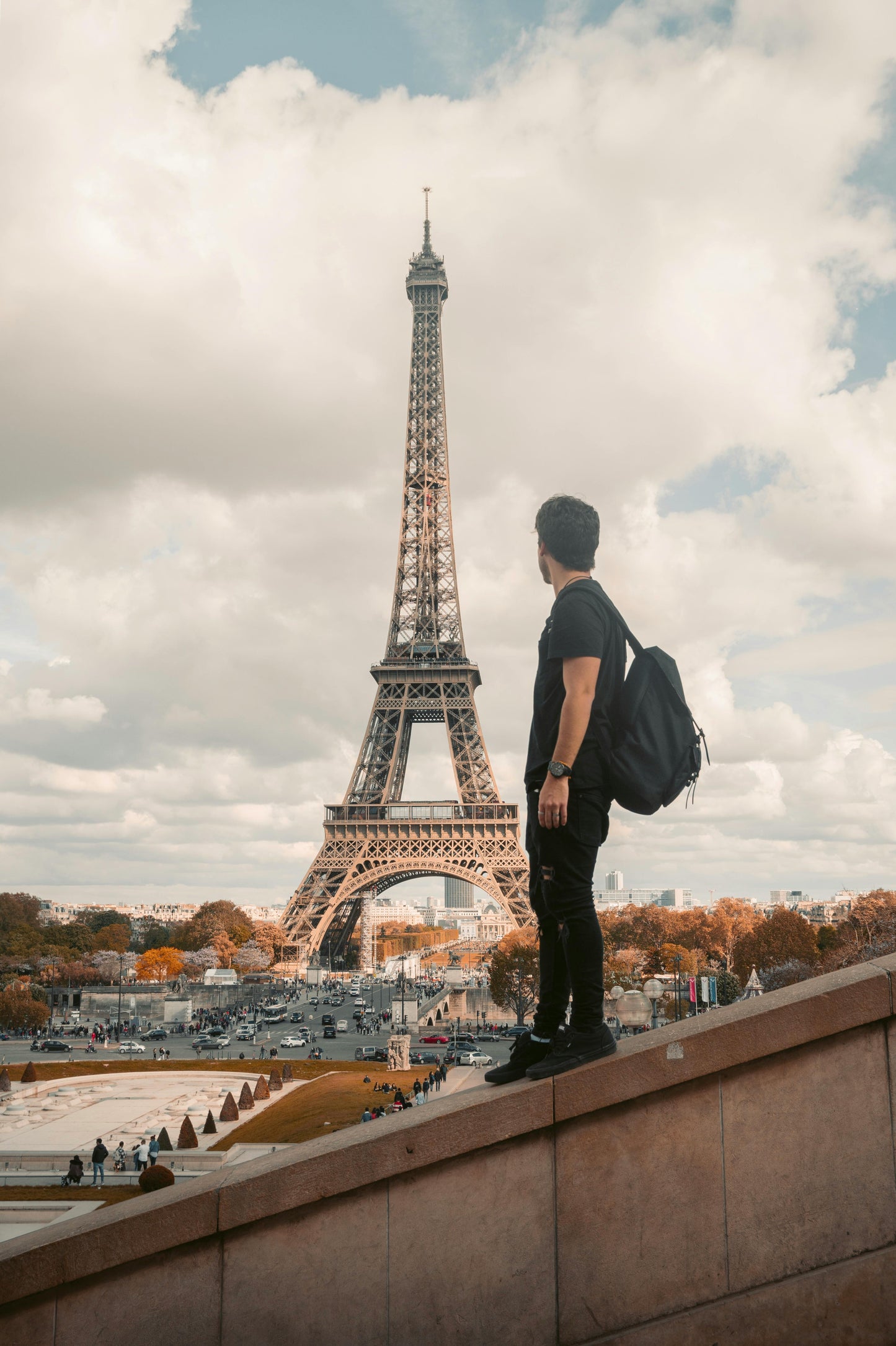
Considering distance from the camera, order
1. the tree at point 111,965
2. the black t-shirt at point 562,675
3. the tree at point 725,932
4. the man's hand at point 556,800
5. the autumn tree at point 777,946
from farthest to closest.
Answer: the tree at point 725,932 < the tree at point 111,965 < the autumn tree at point 777,946 < the black t-shirt at point 562,675 < the man's hand at point 556,800

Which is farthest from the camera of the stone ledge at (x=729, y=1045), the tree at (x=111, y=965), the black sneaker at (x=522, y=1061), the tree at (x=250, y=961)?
the tree at (x=250, y=961)

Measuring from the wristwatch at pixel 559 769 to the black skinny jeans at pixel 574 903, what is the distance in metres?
0.22

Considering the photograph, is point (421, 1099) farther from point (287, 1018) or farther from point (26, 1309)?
point (287, 1018)

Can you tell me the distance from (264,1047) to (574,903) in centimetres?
5797

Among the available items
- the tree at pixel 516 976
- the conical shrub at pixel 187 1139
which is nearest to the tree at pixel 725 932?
the tree at pixel 516 976

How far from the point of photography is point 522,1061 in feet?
20.0

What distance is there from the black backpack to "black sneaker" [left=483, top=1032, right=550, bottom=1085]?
62.8 inches

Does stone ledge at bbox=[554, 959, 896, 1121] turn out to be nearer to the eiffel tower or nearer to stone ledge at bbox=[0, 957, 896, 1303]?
stone ledge at bbox=[0, 957, 896, 1303]

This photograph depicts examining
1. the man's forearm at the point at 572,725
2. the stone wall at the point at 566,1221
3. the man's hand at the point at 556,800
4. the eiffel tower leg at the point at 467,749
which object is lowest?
the stone wall at the point at 566,1221

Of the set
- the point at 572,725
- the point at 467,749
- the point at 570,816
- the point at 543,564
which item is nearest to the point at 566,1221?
the point at 570,816

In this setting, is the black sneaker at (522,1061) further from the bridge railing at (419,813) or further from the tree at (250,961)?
the tree at (250,961)

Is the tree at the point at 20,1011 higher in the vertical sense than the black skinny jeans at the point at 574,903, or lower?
lower

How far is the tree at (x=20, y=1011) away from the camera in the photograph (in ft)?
209

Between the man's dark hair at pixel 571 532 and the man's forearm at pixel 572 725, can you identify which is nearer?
the man's forearm at pixel 572 725
